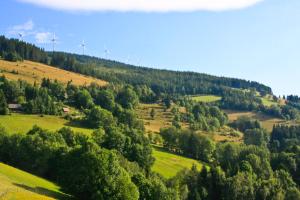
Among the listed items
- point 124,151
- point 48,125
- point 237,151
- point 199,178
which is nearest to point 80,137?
point 124,151

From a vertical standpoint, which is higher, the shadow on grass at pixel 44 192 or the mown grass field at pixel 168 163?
the shadow on grass at pixel 44 192

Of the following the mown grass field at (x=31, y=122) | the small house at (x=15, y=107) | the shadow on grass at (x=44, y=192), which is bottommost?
the shadow on grass at (x=44, y=192)

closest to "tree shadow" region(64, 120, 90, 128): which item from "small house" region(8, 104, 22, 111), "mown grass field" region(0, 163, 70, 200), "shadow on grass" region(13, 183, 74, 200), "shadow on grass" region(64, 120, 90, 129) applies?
"shadow on grass" region(64, 120, 90, 129)

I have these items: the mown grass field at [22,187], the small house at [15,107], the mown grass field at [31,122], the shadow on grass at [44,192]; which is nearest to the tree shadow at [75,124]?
the mown grass field at [31,122]

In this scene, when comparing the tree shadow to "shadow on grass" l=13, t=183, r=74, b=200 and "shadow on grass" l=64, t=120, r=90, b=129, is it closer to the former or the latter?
"shadow on grass" l=64, t=120, r=90, b=129

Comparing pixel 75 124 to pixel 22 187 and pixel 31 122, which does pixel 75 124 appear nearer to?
pixel 31 122

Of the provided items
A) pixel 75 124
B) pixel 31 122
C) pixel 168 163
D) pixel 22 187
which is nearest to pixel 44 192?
pixel 22 187

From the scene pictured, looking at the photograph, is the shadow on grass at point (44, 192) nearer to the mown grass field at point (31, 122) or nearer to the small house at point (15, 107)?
the mown grass field at point (31, 122)
